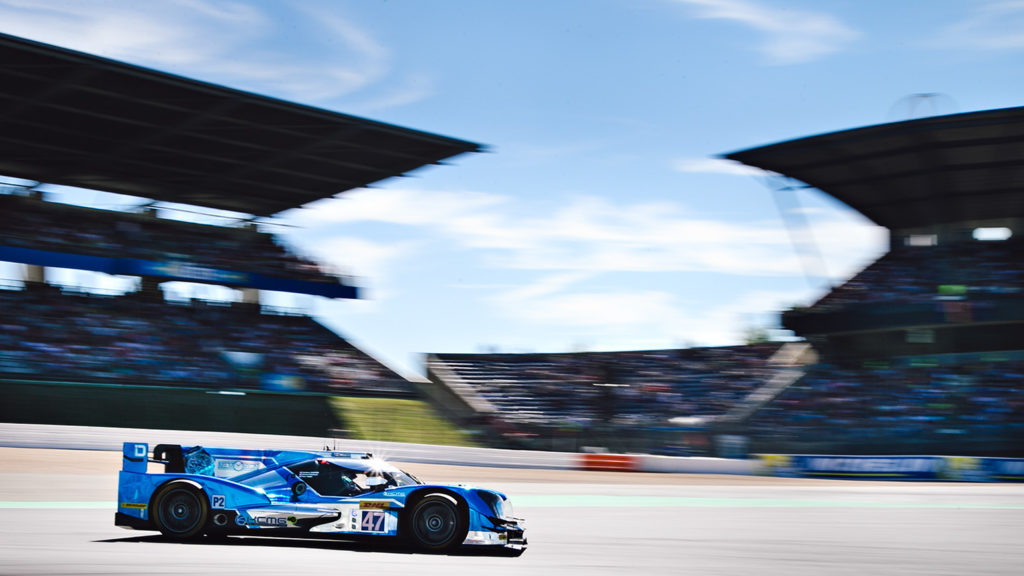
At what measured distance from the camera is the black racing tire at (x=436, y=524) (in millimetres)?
9188

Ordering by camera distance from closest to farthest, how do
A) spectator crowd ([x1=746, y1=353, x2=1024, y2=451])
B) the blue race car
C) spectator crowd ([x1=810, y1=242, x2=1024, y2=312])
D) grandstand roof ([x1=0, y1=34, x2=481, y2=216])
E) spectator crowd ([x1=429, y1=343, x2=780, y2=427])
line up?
the blue race car → grandstand roof ([x1=0, y1=34, x2=481, y2=216]) → spectator crowd ([x1=746, y1=353, x2=1024, y2=451]) → spectator crowd ([x1=810, y1=242, x2=1024, y2=312]) → spectator crowd ([x1=429, y1=343, x2=780, y2=427])

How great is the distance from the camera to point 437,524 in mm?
9258

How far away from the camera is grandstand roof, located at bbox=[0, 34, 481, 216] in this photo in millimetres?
27719

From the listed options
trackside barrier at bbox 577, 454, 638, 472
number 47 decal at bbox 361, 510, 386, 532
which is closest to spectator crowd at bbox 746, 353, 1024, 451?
trackside barrier at bbox 577, 454, 638, 472

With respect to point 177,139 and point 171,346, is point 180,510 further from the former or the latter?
point 177,139

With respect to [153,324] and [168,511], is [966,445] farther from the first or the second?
[168,511]

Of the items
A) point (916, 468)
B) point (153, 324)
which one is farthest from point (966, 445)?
point (153, 324)

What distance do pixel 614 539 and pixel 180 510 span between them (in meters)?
4.38

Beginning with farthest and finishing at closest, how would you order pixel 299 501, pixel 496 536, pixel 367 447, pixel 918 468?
pixel 918 468 → pixel 367 447 → pixel 299 501 → pixel 496 536

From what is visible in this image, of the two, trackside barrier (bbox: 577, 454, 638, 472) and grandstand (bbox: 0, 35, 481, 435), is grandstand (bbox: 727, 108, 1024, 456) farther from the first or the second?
grandstand (bbox: 0, 35, 481, 435)

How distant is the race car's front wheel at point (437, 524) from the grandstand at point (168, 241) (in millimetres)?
20837

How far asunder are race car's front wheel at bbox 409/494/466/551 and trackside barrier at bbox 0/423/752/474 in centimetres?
1224

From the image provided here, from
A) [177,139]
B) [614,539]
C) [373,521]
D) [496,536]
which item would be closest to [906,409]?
[177,139]

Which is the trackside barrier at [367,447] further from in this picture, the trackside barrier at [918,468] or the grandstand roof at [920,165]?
the grandstand roof at [920,165]
